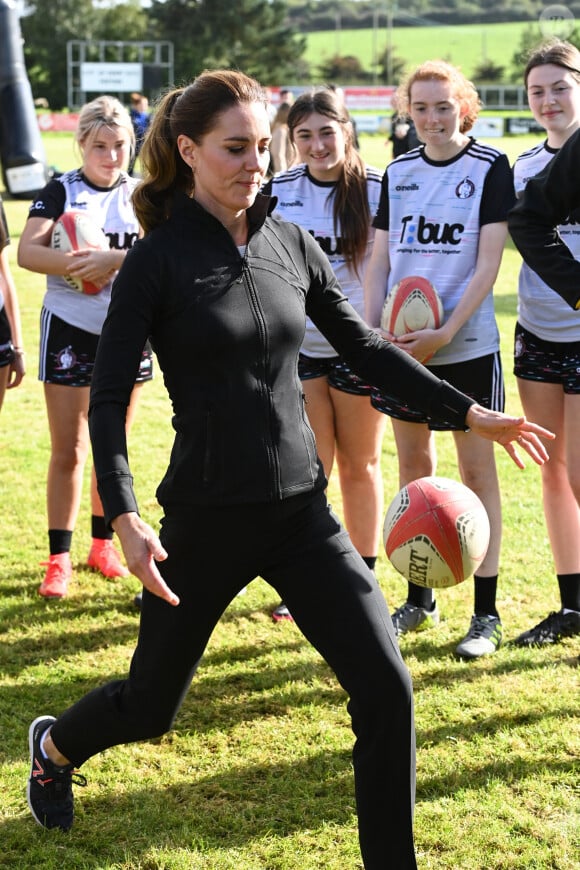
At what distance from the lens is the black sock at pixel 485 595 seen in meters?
4.88

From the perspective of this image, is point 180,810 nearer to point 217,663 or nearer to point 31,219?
point 217,663

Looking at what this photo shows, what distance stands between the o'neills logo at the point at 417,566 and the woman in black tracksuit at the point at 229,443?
0.75m

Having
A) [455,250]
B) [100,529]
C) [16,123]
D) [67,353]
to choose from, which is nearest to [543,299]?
[455,250]

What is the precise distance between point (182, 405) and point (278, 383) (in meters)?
0.28

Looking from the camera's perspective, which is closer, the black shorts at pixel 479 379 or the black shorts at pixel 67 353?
the black shorts at pixel 479 379

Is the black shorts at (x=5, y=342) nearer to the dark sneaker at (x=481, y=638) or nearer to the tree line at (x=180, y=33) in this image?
the dark sneaker at (x=481, y=638)

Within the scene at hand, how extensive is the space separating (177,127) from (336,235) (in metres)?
2.03

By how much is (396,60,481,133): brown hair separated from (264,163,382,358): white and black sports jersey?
0.42 meters

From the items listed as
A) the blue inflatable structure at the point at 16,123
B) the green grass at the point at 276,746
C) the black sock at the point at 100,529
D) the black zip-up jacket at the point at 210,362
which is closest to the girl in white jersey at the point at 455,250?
the green grass at the point at 276,746

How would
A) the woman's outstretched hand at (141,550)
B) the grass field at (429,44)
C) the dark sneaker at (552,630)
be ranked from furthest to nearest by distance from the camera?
the grass field at (429,44) → the dark sneaker at (552,630) → the woman's outstretched hand at (141,550)

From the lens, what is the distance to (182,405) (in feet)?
9.68

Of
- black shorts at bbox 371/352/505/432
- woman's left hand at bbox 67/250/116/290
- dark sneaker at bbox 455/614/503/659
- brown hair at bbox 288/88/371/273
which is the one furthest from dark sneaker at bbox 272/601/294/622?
woman's left hand at bbox 67/250/116/290

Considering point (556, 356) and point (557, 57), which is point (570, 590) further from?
point (557, 57)

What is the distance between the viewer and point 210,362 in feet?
9.45
